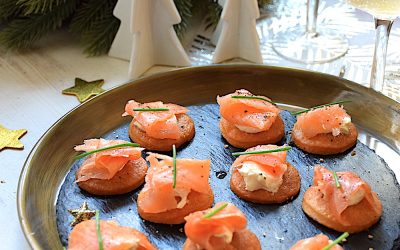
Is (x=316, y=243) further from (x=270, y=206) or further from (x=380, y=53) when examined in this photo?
(x=380, y=53)

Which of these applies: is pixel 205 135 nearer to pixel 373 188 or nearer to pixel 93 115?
pixel 93 115

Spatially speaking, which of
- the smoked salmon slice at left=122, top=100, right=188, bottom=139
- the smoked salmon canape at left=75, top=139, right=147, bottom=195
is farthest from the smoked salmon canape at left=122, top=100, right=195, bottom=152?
the smoked salmon canape at left=75, top=139, right=147, bottom=195

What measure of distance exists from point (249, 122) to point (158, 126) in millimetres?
288

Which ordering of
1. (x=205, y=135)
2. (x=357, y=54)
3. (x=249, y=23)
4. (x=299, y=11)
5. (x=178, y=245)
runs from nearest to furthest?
(x=178, y=245) → (x=205, y=135) → (x=249, y=23) → (x=357, y=54) → (x=299, y=11)

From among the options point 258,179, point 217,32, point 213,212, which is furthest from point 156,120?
point 217,32

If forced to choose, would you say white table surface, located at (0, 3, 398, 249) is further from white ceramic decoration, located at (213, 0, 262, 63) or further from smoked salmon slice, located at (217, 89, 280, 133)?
smoked salmon slice, located at (217, 89, 280, 133)

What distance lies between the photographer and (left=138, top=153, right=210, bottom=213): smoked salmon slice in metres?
1.55

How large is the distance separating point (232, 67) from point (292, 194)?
0.64m

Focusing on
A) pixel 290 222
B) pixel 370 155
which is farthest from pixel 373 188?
pixel 290 222

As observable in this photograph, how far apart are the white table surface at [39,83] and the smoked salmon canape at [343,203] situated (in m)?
0.92

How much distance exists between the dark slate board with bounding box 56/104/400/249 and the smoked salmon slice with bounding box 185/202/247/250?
0.14m

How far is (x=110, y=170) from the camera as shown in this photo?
167 centimetres

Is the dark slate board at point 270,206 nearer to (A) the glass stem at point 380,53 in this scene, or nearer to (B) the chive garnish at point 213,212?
(B) the chive garnish at point 213,212

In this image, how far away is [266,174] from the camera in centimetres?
163
